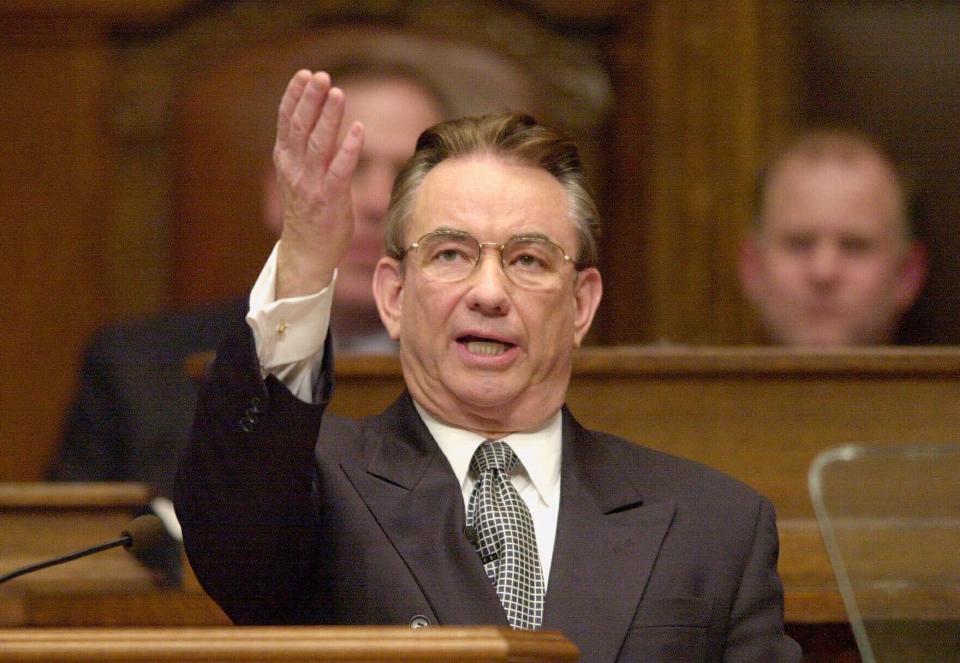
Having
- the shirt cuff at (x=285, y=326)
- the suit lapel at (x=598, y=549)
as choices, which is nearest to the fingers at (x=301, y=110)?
the shirt cuff at (x=285, y=326)

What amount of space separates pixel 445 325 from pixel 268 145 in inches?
108

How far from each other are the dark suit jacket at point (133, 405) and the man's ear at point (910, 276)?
1.41 meters

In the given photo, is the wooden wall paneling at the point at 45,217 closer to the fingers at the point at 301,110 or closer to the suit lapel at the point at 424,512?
the suit lapel at the point at 424,512

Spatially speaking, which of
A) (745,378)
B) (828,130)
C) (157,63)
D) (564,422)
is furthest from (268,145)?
(564,422)

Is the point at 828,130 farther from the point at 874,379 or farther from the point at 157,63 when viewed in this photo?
the point at 157,63

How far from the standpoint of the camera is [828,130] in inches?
151

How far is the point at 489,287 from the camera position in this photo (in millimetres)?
2135

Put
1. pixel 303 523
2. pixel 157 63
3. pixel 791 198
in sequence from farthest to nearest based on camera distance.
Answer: pixel 157 63
pixel 791 198
pixel 303 523

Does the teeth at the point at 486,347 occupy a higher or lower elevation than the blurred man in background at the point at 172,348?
higher

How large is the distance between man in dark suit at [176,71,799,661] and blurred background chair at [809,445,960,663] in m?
0.10

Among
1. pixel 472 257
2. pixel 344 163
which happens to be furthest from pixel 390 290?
pixel 344 163

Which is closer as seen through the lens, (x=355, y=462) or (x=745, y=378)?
(x=355, y=462)

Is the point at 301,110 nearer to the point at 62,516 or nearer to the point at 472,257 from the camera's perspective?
the point at 472,257

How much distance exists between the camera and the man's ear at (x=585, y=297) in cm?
231
